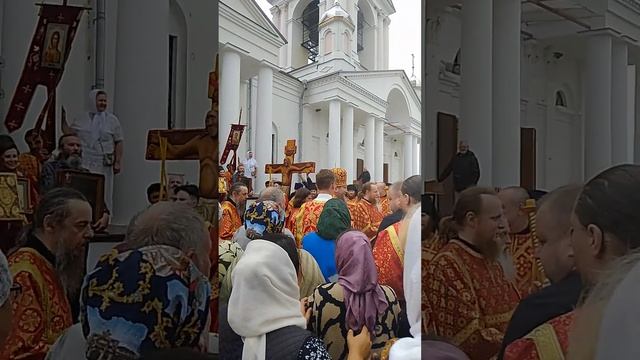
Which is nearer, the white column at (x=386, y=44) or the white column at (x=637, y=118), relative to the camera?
the white column at (x=637, y=118)

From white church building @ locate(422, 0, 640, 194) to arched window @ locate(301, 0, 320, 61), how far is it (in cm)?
91

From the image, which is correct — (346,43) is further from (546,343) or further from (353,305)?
(546,343)

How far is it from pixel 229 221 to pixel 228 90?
2.02 ft

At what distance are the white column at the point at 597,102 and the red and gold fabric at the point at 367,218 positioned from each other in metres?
1.00

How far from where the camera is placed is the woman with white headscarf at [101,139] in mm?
709

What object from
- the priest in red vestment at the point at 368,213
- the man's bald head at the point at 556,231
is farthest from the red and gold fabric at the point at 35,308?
the priest in red vestment at the point at 368,213

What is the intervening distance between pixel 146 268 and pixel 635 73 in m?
0.59

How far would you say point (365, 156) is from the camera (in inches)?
64.8

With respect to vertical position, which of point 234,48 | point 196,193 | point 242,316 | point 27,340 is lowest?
point 242,316

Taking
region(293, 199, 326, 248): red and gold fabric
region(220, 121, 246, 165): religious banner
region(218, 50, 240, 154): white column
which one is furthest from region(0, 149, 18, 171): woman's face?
region(293, 199, 326, 248): red and gold fabric

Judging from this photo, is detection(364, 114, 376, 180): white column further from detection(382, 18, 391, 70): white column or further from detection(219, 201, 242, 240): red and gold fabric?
detection(219, 201, 242, 240): red and gold fabric

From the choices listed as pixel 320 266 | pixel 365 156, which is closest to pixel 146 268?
pixel 365 156

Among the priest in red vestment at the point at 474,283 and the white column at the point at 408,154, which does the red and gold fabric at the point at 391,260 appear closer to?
the white column at the point at 408,154

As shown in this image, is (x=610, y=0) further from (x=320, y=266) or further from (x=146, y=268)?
(x=320, y=266)
